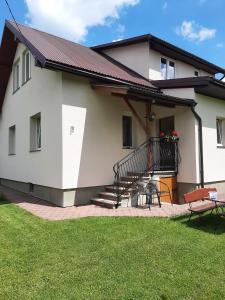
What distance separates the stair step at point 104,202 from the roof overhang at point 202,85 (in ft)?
16.1

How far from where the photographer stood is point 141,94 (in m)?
8.89

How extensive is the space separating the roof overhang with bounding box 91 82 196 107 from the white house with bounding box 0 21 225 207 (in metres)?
0.03

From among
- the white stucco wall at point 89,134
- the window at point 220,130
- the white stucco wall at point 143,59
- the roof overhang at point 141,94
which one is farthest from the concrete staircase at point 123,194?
the white stucco wall at point 143,59

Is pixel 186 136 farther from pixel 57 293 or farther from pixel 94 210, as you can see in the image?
pixel 57 293

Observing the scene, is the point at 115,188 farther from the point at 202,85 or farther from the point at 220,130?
the point at 220,130

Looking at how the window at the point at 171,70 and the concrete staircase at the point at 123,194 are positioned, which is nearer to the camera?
the concrete staircase at the point at 123,194

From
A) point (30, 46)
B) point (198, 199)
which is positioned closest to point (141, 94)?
point (198, 199)

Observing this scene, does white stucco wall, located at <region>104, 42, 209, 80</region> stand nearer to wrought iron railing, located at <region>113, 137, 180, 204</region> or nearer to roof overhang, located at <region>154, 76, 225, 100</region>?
roof overhang, located at <region>154, 76, 225, 100</region>

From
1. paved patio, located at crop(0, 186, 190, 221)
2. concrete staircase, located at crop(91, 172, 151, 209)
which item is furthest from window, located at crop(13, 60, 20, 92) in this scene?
concrete staircase, located at crop(91, 172, 151, 209)

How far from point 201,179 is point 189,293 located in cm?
686

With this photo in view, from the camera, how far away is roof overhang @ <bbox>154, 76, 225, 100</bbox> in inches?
381

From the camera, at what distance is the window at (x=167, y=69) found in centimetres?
1345

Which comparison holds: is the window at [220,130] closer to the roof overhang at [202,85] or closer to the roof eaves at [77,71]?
the roof overhang at [202,85]

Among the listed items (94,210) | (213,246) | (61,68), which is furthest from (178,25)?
(213,246)
